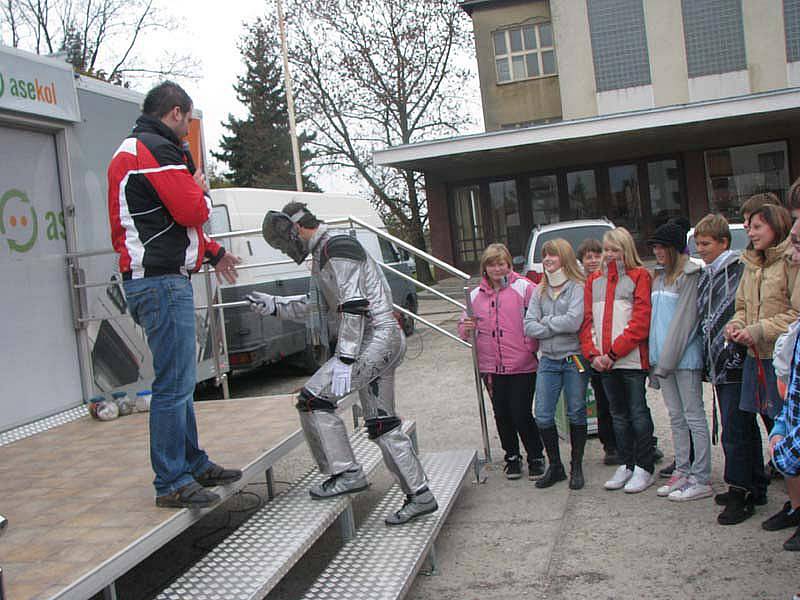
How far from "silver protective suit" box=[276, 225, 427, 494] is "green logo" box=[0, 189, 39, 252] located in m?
2.26

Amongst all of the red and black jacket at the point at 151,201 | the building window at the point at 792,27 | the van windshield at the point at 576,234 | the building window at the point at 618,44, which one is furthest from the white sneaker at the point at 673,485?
the building window at the point at 792,27

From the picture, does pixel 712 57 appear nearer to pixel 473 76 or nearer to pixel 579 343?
pixel 473 76

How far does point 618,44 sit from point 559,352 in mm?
21618

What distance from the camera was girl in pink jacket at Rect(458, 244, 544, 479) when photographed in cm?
565

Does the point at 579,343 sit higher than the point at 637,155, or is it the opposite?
the point at 637,155

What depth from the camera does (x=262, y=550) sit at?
3701mm

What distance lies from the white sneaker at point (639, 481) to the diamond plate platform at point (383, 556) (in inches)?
45.9

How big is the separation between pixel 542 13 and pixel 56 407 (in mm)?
23698

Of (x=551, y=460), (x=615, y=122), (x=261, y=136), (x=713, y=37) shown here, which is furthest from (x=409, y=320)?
(x=261, y=136)

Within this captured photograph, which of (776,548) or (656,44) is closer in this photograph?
(776,548)

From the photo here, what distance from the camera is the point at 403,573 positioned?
375 cm

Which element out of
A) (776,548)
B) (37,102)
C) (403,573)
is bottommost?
(776,548)

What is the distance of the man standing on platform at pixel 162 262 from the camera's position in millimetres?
3662

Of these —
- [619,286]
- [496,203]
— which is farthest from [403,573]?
[496,203]
